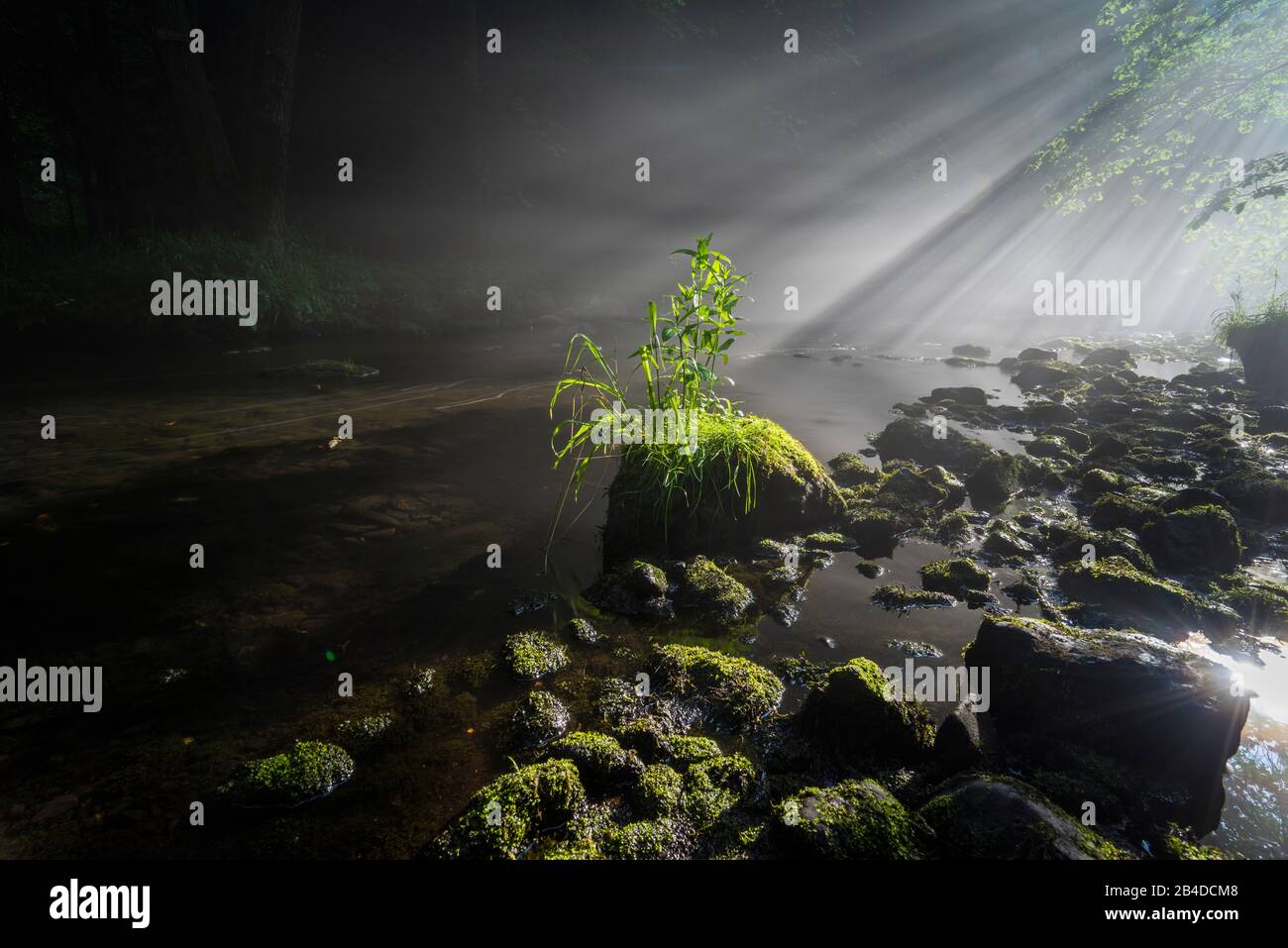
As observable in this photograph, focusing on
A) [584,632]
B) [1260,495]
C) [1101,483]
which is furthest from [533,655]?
[1260,495]

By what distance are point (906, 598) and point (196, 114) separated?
17130 mm

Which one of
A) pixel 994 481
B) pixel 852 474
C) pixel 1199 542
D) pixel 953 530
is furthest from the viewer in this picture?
pixel 852 474

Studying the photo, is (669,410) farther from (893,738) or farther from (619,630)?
(893,738)

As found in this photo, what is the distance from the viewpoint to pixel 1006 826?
2.14 m

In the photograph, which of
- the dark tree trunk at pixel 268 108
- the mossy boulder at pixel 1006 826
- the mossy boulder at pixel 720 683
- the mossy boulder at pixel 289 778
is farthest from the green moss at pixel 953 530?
the dark tree trunk at pixel 268 108

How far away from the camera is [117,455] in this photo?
20.1ft

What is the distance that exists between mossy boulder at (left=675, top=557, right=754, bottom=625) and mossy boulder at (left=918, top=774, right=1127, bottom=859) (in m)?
1.79

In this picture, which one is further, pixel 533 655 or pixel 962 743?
pixel 533 655

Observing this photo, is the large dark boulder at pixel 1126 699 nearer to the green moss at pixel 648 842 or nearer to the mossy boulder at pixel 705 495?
the green moss at pixel 648 842

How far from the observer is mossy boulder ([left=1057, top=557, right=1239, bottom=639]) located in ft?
13.5

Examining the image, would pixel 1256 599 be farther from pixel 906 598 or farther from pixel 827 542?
pixel 827 542

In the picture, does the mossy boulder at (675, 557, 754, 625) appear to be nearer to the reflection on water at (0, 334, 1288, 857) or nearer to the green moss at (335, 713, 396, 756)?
the reflection on water at (0, 334, 1288, 857)

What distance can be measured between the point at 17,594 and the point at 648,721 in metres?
4.20
